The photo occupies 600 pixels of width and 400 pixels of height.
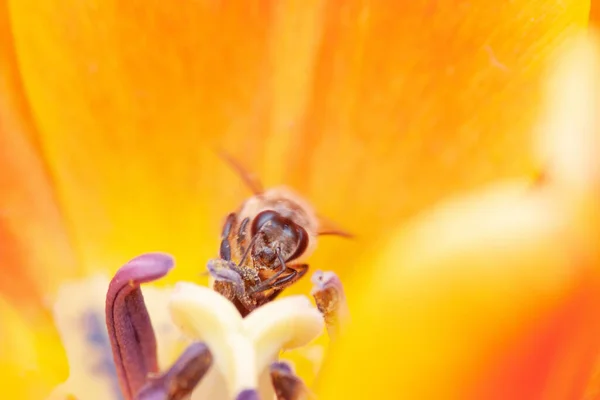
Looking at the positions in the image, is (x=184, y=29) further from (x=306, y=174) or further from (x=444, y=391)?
(x=444, y=391)

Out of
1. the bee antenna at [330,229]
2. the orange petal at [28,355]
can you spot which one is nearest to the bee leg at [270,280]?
the bee antenna at [330,229]

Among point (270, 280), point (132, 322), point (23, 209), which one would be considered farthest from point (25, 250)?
point (270, 280)

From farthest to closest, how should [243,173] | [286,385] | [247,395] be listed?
[243,173], [286,385], [247,395]

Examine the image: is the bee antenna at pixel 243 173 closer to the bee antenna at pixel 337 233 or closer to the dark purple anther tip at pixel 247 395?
the bee antenna at pixel 337 233

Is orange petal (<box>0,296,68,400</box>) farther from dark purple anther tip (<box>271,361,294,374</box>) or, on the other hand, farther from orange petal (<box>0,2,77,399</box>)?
dark purple anther tip (<box>271,361,294,374</box>)

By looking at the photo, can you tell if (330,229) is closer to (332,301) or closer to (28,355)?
(332,301)

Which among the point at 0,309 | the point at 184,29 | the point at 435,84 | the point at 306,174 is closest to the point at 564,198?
the point at 435,84

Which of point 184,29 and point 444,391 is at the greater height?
point 184,29

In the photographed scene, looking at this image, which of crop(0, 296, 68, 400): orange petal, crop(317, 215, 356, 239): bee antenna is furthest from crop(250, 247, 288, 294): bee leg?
crop(0, 296, 68, 400): orange petal
